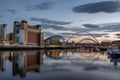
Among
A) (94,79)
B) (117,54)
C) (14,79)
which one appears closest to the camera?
(14,79)

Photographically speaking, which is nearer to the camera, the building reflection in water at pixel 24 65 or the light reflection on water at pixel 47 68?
the light reflection on water at pixel 47 68

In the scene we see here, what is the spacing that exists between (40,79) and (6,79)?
11.7 feet

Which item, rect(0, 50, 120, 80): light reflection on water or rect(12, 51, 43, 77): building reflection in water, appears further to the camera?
rect(12, 51, 43, 77): building reflection in water

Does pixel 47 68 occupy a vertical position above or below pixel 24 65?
below

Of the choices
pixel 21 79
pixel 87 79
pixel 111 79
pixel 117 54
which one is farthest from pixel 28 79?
pixel 117 54

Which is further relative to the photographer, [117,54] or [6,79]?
[117,54]

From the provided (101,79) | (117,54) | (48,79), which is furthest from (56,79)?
(117,54)

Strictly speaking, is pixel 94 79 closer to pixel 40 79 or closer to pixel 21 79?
pixel 40 79

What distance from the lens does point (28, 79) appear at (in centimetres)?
2552

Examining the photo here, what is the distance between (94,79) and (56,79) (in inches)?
169

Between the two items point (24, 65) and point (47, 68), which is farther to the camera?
point (24, 65)

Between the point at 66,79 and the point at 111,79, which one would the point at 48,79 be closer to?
the point at 66,79

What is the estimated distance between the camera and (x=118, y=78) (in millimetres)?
27297

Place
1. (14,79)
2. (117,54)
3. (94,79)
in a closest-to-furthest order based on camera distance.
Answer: (14,79), (94,79), (117,54)
